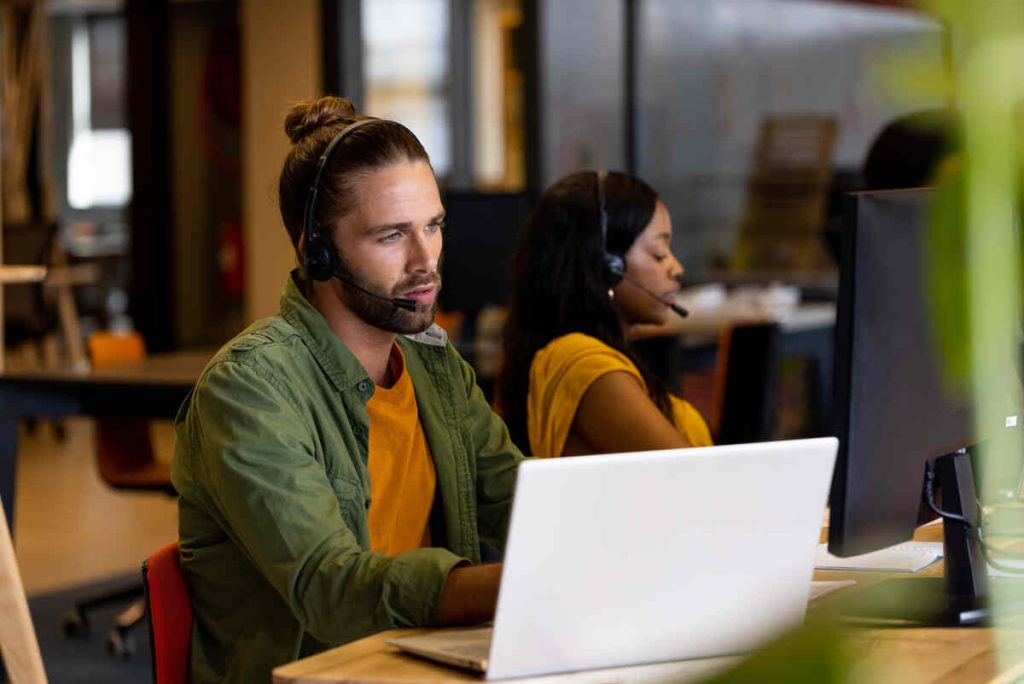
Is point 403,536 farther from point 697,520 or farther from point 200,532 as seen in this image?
point 697,520

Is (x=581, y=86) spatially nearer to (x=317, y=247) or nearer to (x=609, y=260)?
(x=609, y=260)

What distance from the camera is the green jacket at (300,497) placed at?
1.51 m

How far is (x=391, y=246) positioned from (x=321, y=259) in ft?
0.29

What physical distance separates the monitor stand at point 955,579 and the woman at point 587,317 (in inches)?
31.0

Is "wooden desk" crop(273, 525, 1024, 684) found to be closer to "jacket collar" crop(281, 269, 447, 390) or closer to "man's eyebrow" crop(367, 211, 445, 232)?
"jacket collar" crop(281, 269, 447, 390)

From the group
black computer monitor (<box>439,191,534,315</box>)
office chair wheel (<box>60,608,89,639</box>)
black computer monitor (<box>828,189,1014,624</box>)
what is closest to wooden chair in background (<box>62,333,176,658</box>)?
office chair wheel (<box>60,608,89,639</box>)

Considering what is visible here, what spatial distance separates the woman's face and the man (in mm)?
692

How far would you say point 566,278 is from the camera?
260cm

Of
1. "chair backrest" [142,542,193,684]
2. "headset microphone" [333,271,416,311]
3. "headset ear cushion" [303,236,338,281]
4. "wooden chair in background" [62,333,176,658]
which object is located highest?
"headset ear cushion" [303,236,338,281]

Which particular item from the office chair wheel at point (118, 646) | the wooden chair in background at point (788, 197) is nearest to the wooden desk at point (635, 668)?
the office chair wheel at point (118, 646)

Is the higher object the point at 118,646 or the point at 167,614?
the point at 167,614

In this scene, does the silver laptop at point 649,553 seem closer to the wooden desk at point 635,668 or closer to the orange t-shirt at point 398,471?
the wooden desk at point 635,668

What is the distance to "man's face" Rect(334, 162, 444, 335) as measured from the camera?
1.83 metres

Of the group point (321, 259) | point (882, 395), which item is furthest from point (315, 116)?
point (882, 395)
